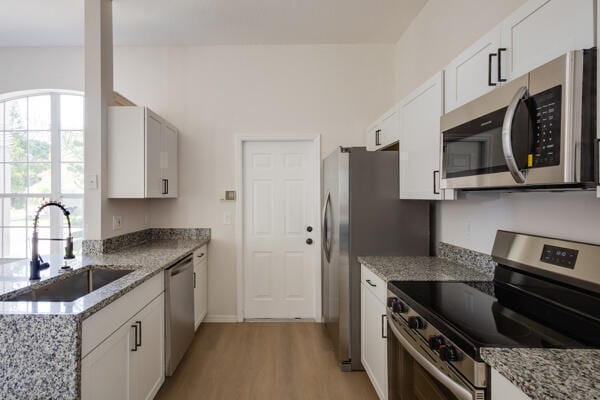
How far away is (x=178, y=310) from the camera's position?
8.30 feet

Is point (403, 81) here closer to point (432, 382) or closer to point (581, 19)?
point (581, 19)

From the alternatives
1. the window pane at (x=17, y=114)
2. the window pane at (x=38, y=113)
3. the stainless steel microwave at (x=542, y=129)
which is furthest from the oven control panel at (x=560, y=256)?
the window pane at (x=17, y=114)

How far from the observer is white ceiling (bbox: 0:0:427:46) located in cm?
284

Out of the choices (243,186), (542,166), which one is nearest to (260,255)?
(243,186)

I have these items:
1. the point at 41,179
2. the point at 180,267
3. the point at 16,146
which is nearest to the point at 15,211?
the point at 41,179

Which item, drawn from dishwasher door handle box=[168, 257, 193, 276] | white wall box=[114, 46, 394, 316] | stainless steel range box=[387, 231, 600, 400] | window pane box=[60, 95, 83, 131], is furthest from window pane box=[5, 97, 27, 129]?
stainless steel range box=[387, 231, 600, 400]

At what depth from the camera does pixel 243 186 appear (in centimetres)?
369

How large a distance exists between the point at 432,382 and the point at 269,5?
9.78 ft

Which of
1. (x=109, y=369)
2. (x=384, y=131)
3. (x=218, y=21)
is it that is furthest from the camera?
(x=218, y=21)

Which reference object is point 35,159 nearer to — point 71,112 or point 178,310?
point 71,112

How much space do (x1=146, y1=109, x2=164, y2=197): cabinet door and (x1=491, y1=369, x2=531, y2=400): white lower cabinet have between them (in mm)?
2655

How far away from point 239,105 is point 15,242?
2.92 metres

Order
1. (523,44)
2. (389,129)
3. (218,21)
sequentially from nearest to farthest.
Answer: (523,44) < (389,129) < (218,21)

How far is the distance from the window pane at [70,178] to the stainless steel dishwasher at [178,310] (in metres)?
1.85
